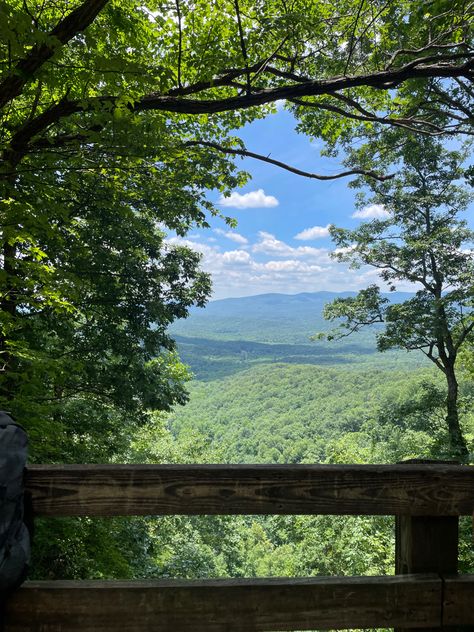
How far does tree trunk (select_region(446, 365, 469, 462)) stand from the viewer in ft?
42.1

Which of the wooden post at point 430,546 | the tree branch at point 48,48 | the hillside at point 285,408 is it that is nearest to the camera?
the wooden post at point 430,546

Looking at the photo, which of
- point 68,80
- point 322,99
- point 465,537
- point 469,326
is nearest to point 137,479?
point 68,80

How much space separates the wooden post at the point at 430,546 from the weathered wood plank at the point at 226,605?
0.15 feet

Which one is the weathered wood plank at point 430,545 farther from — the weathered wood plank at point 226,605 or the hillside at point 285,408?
the hillside at point 285,408

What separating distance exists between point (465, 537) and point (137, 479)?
7.10 meters

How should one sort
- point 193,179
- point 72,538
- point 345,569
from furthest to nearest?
point 345,569 → point 193,179 → point 72,538

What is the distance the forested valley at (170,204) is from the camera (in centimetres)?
383

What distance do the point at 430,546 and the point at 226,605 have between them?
714 mm

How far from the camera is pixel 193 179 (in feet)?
23.3

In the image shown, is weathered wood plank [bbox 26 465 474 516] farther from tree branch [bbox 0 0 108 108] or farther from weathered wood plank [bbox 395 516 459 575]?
Answer: tree branch [bbox 0 0 108 108]

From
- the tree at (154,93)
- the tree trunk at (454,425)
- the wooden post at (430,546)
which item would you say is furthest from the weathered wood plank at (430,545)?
the tree trunk at (454,425)

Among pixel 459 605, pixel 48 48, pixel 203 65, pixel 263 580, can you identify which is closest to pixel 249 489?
pixel 263 580

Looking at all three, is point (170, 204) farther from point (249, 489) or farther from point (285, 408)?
point (285, 408)

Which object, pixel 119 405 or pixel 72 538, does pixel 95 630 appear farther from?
pixel 119 405
